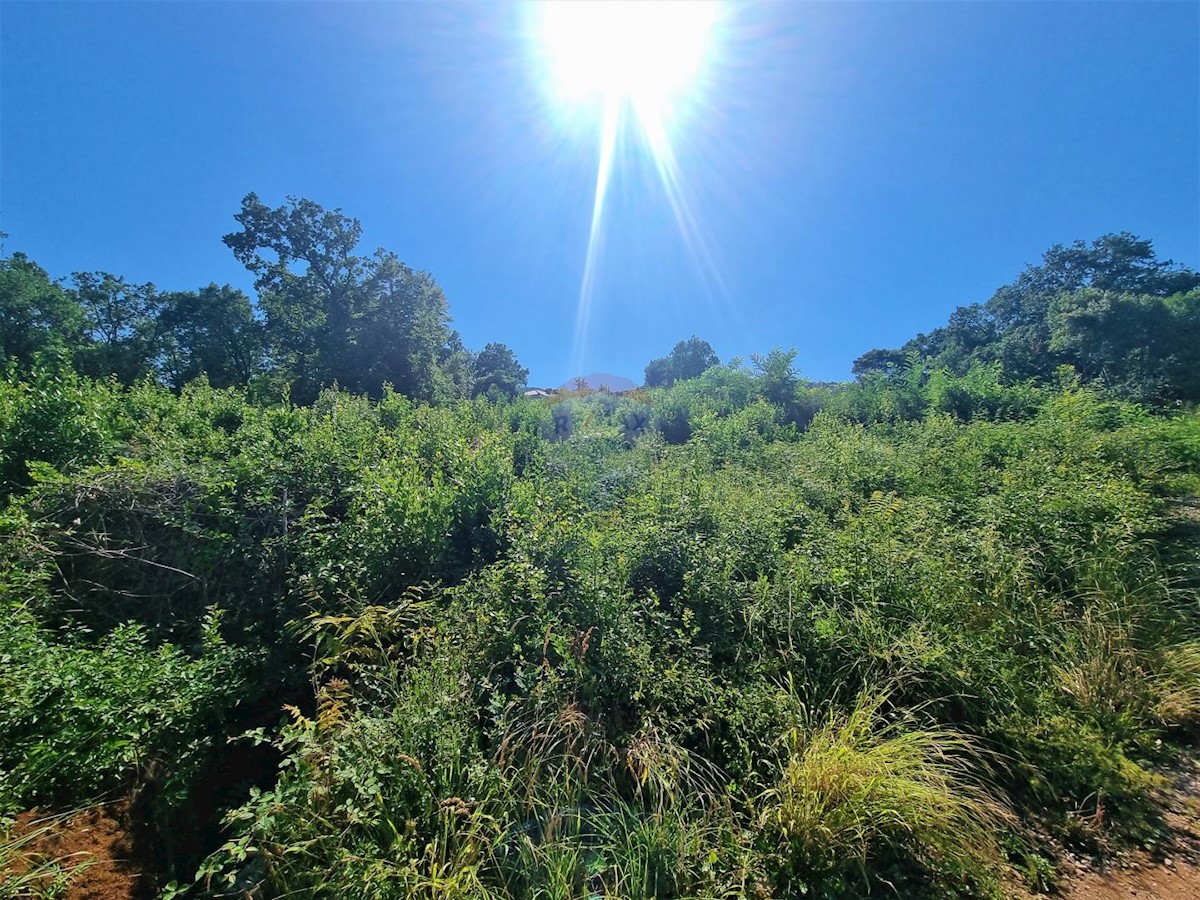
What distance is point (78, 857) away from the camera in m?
1.78

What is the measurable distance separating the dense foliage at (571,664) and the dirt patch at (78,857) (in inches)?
5.3

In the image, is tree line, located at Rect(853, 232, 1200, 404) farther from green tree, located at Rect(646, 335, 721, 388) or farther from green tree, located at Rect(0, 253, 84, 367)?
green tree, located at Rect(0, 253, 84, 367)

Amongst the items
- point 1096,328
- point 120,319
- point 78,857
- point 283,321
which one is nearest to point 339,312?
point 283,321

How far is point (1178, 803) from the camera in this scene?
214cm

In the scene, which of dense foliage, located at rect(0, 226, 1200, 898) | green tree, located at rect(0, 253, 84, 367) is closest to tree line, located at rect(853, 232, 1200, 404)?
dense foliage, located at rect(0, 226, 1200, 898)

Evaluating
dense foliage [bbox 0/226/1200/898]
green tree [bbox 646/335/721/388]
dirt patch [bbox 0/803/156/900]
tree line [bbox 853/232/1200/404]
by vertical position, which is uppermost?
green tree [bbox 646/335/721/388]

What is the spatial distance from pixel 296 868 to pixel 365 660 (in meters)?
1.11

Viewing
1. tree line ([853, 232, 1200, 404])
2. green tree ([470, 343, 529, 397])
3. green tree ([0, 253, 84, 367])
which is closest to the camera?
tree line ([853, 232, 1200, 404])

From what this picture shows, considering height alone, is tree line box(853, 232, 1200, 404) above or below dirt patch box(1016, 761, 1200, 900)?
above

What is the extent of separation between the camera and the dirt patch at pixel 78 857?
159cm

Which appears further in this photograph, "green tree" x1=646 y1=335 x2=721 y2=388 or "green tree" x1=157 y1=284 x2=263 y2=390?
"green tree" x1=646 y1=335 x2=721 y2=388

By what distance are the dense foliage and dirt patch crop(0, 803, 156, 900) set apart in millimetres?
135

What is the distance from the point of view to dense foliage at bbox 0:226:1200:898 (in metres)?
1.79

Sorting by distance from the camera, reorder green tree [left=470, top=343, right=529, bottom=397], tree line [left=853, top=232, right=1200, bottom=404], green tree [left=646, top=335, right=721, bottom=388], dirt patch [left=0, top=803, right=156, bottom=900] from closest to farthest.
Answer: dirt patch [left=0, top=803, right=156, bottom=900] < tree line [left=853, top=232, right=1200, bottom=404] < green tree [left=470, top=343, right=529, bottom=397] < green tree [left=646, top=335, right=721, bottom=388]
